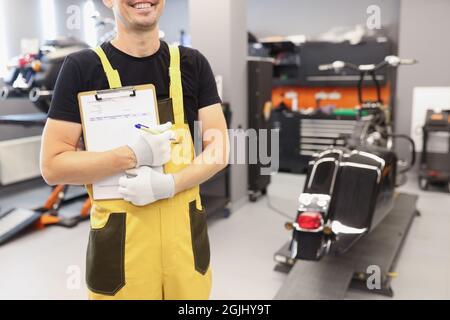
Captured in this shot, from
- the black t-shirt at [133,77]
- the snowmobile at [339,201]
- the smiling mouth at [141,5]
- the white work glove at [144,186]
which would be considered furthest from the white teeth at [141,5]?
the snowmobile at [339,201]

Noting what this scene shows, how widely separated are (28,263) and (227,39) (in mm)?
2335

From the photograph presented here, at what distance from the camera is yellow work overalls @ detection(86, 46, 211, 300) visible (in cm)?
114

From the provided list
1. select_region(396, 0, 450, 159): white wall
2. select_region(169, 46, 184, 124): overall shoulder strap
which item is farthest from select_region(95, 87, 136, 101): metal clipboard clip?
select_region(396, 0, 450, 159): white wall

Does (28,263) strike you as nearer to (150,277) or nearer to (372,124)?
(150,277)

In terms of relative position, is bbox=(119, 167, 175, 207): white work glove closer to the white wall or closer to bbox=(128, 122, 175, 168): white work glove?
bbox=(128, 122, 175, 168): white work glove

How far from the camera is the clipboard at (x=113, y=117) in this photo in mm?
1076

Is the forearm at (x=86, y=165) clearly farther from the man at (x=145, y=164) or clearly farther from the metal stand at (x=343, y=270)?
the metal stand at (x=343, y=270)

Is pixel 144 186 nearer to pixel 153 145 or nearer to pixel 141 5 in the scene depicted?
pixel 153 145

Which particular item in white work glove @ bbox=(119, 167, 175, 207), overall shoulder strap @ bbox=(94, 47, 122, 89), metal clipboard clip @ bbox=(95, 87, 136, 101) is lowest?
white work glove @ bbox=(119, 167, 175, 207)

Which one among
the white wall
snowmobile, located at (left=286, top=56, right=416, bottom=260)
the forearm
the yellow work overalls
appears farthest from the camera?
the white wall

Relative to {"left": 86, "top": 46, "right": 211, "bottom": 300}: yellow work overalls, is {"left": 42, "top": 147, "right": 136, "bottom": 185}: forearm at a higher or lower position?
higher

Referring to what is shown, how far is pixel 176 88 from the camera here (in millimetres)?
1140

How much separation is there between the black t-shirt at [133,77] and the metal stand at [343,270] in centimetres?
146

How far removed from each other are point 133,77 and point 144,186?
31 cm
